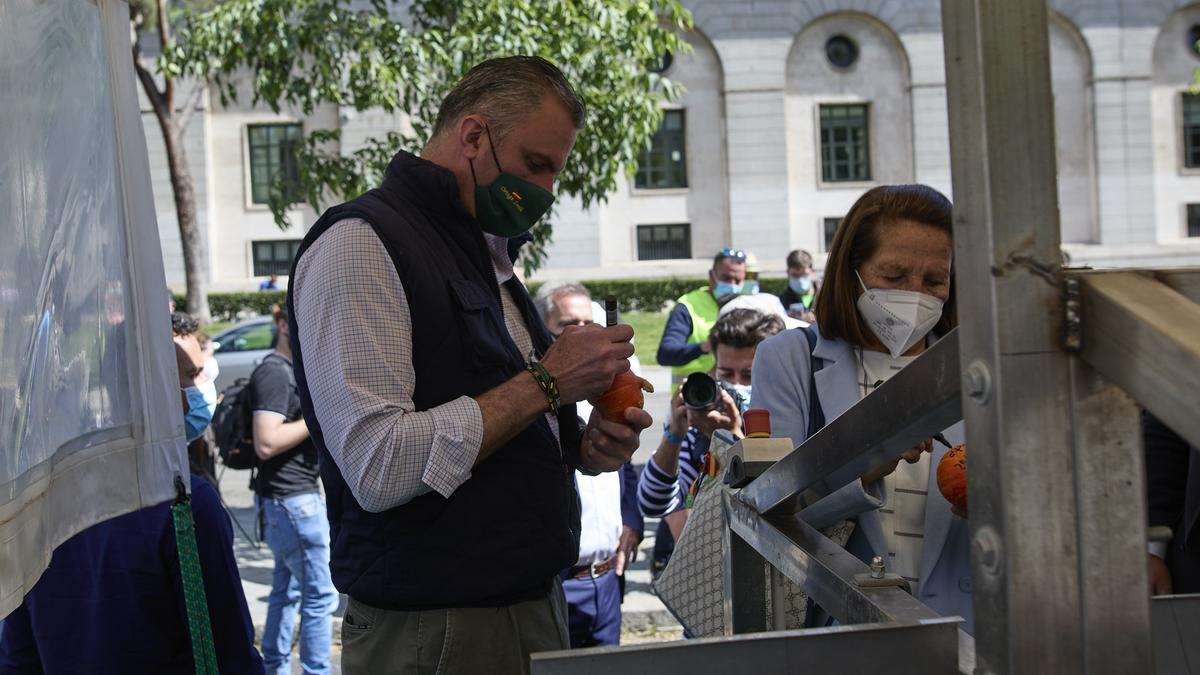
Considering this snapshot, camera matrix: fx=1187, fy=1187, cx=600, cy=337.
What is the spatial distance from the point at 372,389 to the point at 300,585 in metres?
3.73

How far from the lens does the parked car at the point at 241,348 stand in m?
15.0

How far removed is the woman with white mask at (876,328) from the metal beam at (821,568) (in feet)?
1.94

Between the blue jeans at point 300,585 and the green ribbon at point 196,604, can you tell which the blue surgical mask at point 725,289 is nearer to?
the blue jeans at point 300,585

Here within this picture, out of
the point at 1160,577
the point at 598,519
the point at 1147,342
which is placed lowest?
the point at 598,519

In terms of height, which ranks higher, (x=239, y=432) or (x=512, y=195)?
(x=512, y=195)

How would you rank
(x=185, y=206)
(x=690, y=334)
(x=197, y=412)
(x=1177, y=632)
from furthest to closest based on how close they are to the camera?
(x=185, y=206), (x=690, y=334), (x=197, y=412), (x=1177, y=632)

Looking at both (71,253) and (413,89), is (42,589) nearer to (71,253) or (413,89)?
(71,253)

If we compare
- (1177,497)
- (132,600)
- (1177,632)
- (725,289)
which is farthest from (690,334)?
(1177,632)

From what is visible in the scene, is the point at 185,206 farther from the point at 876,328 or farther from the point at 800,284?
the point at 876,328

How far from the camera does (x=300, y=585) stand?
5.49m

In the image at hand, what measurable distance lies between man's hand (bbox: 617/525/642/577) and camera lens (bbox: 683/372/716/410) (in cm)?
125

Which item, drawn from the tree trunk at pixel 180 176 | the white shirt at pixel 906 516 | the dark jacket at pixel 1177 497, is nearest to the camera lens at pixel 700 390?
the white shirt at pixel 906 516

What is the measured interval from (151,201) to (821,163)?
31027 mm

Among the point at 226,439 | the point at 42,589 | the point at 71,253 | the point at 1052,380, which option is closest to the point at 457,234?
the point at 71,253
